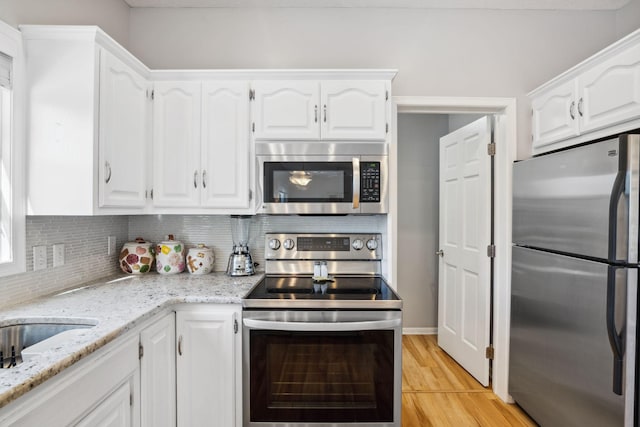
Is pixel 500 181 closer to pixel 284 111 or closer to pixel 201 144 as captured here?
pixel 284 111

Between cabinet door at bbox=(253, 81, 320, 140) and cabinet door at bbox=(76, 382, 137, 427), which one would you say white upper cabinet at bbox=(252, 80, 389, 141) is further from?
cabinet door at bbox=(76, 382, 137, 427)

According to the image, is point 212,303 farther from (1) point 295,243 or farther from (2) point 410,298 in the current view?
(2) point 410,298

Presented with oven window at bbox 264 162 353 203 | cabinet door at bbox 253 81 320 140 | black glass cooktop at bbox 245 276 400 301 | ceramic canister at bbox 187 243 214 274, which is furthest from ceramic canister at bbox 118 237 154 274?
cabinet door at bbox 253 81 320 140

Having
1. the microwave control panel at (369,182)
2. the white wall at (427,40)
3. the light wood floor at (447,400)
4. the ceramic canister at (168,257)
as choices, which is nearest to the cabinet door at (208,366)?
the ceramic canister at (168,257)

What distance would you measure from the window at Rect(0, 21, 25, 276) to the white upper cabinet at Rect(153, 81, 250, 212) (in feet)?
2.09

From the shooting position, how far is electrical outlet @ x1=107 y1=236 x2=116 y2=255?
219 cm

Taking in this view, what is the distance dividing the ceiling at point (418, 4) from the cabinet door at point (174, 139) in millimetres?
708

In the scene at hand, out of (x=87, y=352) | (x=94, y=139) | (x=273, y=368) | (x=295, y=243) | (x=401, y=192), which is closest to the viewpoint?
(x=87, y=352)

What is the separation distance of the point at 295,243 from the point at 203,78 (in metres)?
1.15

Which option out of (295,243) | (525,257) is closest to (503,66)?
A: (525,257)

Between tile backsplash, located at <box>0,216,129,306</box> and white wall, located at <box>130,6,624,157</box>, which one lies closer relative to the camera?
tile backsplash, located at <box>0,216,129,306</box>

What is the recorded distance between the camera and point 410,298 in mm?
3732

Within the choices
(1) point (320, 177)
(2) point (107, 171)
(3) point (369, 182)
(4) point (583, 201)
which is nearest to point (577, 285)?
(4) point (583, 201)

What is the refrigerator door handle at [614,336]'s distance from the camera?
58.8 inches
